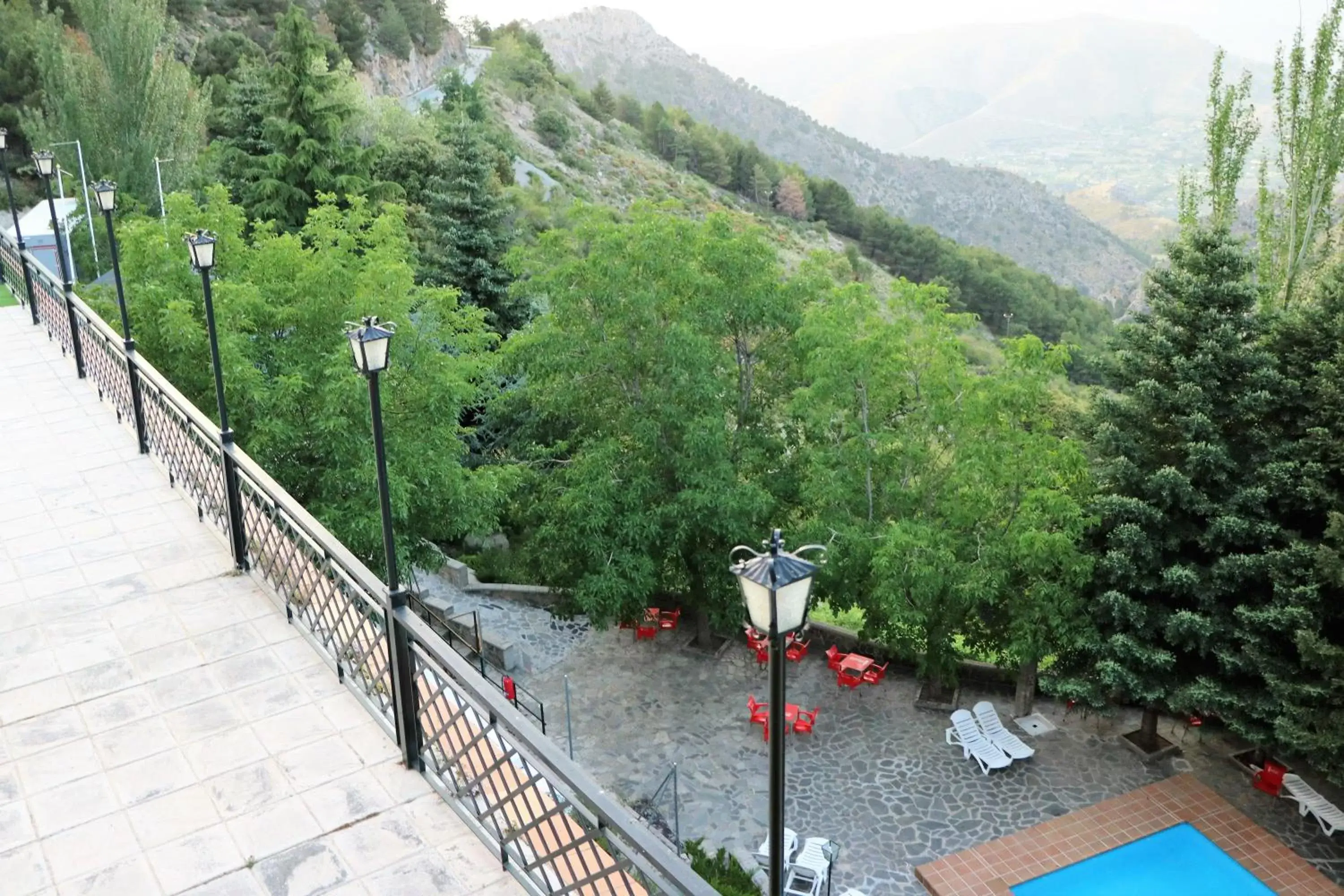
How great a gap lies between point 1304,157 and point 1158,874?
12569 millimetres

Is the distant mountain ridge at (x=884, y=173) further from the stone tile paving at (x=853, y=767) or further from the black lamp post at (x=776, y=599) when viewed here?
the black lamp post at (x=776, y=599)

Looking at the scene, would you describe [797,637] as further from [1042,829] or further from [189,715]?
[189,715]

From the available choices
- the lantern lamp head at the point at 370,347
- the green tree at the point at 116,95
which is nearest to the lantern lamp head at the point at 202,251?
the lantern lamp head at the point at 370,347

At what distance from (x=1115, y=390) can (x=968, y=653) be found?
4881 mm

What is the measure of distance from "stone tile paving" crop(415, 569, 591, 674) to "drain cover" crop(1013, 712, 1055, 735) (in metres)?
7.30

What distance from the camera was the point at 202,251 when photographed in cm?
770

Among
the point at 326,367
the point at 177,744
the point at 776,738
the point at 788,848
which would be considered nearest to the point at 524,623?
the point at 326,367

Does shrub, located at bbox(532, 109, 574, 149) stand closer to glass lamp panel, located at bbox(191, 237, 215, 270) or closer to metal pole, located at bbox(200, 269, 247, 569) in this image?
glass lamp panel, located at bbox(191, 237, 215, 270)

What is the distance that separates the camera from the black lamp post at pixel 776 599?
12.1 feet

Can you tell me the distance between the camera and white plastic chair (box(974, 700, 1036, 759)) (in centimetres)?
1473

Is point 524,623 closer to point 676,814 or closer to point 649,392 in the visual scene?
point 649,392

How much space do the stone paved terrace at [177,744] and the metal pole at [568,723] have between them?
28.6ft

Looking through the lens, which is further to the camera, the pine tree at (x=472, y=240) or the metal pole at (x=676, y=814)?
the pine tree at (x=472, y=240)

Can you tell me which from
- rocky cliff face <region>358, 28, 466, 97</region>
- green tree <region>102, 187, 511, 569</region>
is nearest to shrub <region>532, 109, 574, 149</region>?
rocky cliff face <region>358, 28, 466, 97</region>
